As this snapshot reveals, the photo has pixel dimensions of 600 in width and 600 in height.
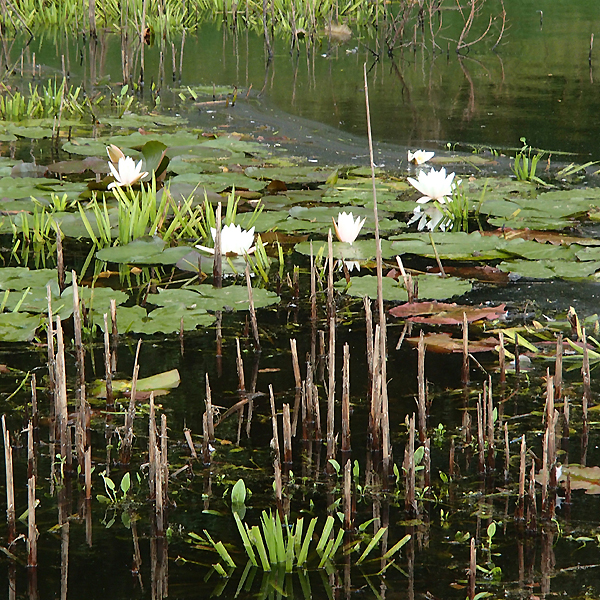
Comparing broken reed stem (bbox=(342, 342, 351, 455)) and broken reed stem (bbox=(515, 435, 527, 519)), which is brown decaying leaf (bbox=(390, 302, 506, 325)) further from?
broken reed stem (bbox=(515, 435, 527, 519))

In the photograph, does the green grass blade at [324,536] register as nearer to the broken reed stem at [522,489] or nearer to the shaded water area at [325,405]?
the shaded water area at [325,405]

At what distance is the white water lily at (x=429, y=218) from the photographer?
3893 millimetres

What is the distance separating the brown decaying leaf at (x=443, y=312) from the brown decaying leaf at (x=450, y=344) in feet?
0.36

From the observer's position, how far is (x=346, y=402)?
1964 mm

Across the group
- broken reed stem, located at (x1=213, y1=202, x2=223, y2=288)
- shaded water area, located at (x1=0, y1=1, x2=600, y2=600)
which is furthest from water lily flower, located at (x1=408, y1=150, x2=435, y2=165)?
broken reed stem, located at (x1=213, y1=202, x2=223, y2=288)

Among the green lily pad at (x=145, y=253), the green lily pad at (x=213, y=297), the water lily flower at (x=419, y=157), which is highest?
the water lily flower at (x=419, y=157)

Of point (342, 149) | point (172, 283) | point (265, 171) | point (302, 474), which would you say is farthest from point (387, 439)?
point (342, 149)

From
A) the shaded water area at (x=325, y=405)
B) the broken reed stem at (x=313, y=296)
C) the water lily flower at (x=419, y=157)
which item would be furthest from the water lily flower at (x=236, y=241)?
the water lily flower at (x=419, y=157)

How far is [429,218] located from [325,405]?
1.96 meters

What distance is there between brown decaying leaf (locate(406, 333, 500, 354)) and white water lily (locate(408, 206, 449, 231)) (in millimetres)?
1222

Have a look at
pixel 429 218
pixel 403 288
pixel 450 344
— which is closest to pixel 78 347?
pixel 450 344

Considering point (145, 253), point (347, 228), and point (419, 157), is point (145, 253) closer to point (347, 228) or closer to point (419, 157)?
point (347, 228)

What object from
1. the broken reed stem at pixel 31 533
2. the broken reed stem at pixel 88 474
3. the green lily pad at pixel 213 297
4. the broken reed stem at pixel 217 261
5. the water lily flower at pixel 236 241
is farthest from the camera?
the water lily flower at pixel 236 241

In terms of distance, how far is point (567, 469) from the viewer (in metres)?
1.90
